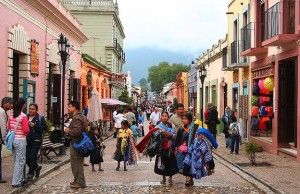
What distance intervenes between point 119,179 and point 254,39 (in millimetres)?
9976

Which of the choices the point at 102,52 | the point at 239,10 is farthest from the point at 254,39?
the point at 102,52

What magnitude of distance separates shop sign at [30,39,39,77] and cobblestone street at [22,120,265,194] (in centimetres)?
617

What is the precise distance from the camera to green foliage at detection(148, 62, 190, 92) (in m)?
130

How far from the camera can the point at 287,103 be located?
16.4 metres

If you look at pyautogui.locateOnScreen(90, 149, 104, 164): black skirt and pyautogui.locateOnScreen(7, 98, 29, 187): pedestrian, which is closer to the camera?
pyautogui.locateOnScreen(7, 98, 29, 187): pedestrian

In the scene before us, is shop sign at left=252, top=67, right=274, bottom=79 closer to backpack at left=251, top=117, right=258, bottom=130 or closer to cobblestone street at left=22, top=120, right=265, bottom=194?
backpack at left=251, top=117, right=258, bottom=130

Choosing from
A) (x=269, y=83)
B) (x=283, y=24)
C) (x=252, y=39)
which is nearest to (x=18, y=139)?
(x=283, y=24)

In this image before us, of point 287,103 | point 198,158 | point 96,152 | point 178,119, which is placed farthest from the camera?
point 287,103

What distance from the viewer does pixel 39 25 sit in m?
19.1

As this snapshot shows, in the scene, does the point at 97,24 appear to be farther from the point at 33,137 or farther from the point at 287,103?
the point at 33,137

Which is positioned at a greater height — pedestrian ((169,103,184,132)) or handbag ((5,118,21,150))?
pedestrian ((169,103,184,132))

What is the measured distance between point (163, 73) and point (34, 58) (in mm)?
114966

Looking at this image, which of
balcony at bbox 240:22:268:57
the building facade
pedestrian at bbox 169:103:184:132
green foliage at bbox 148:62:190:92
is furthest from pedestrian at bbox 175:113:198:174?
green foliage at bbox 148:62:190:92

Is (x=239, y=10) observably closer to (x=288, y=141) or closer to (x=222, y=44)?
(x=222, y=44)
